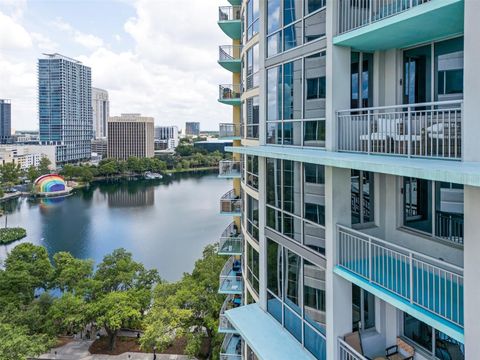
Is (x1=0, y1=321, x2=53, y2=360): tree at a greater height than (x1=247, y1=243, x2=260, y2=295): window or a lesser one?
lesser

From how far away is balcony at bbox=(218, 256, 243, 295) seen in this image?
1205 cm

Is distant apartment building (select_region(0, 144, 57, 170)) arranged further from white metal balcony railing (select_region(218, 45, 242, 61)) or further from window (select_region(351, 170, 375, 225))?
window (select_region(351, 170, 375, 225))

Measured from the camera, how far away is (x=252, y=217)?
926 cm

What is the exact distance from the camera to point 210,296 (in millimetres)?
16812

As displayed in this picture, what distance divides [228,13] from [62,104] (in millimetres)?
108123

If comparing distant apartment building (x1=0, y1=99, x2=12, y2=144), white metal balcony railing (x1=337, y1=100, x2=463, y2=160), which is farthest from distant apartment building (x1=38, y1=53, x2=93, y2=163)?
white metal balcony railing (x1=337, y1=100, x2=463, y2=160)

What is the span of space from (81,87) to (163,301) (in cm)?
11353

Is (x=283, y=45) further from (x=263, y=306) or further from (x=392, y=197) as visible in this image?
(x=263, y=306)

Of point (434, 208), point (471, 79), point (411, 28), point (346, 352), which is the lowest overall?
point (346, 352)

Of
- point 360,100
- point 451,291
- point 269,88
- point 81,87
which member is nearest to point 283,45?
point 269,88

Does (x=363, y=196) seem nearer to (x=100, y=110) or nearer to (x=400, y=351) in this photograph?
(x=400, y=351)

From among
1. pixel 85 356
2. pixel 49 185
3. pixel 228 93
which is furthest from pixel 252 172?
pixel 49 185

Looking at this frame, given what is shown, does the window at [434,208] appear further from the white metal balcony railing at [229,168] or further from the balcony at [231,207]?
the white metal balcony railing at [229,168]

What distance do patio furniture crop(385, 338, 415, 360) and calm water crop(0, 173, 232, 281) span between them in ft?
75.1
